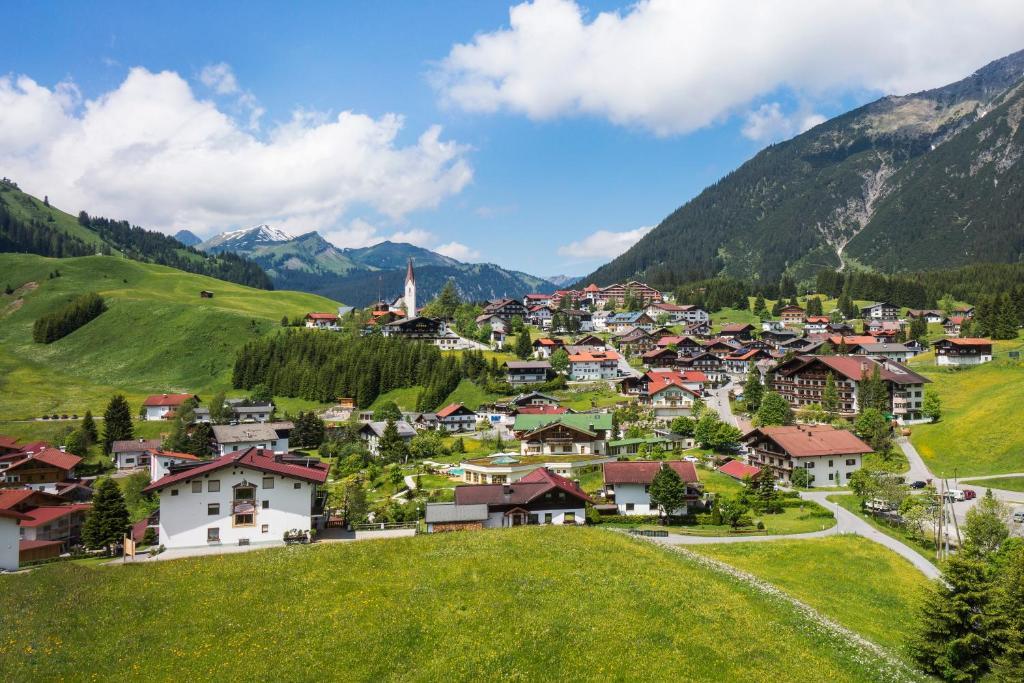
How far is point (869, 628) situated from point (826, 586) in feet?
17.0

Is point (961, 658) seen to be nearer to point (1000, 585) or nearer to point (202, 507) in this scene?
point (1000, 585)

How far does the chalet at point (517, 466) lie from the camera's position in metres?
66.8

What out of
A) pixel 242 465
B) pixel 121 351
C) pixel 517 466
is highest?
pixel 121 351

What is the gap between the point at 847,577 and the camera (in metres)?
40.4

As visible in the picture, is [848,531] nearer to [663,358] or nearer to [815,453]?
[815,453]

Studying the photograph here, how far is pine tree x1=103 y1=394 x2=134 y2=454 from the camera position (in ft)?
307

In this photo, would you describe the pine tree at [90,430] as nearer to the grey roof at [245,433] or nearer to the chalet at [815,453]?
the grey roof at [245,433]

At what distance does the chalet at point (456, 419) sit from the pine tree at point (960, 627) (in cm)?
7383

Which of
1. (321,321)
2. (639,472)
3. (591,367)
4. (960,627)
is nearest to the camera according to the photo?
(960,627)

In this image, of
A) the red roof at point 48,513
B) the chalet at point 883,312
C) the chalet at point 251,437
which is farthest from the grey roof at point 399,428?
the chalet at point 883,312

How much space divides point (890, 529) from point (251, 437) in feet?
247

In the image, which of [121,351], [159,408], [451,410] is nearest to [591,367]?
[451,410]

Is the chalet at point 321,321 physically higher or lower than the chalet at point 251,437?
higher

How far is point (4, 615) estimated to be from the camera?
24.0 m
